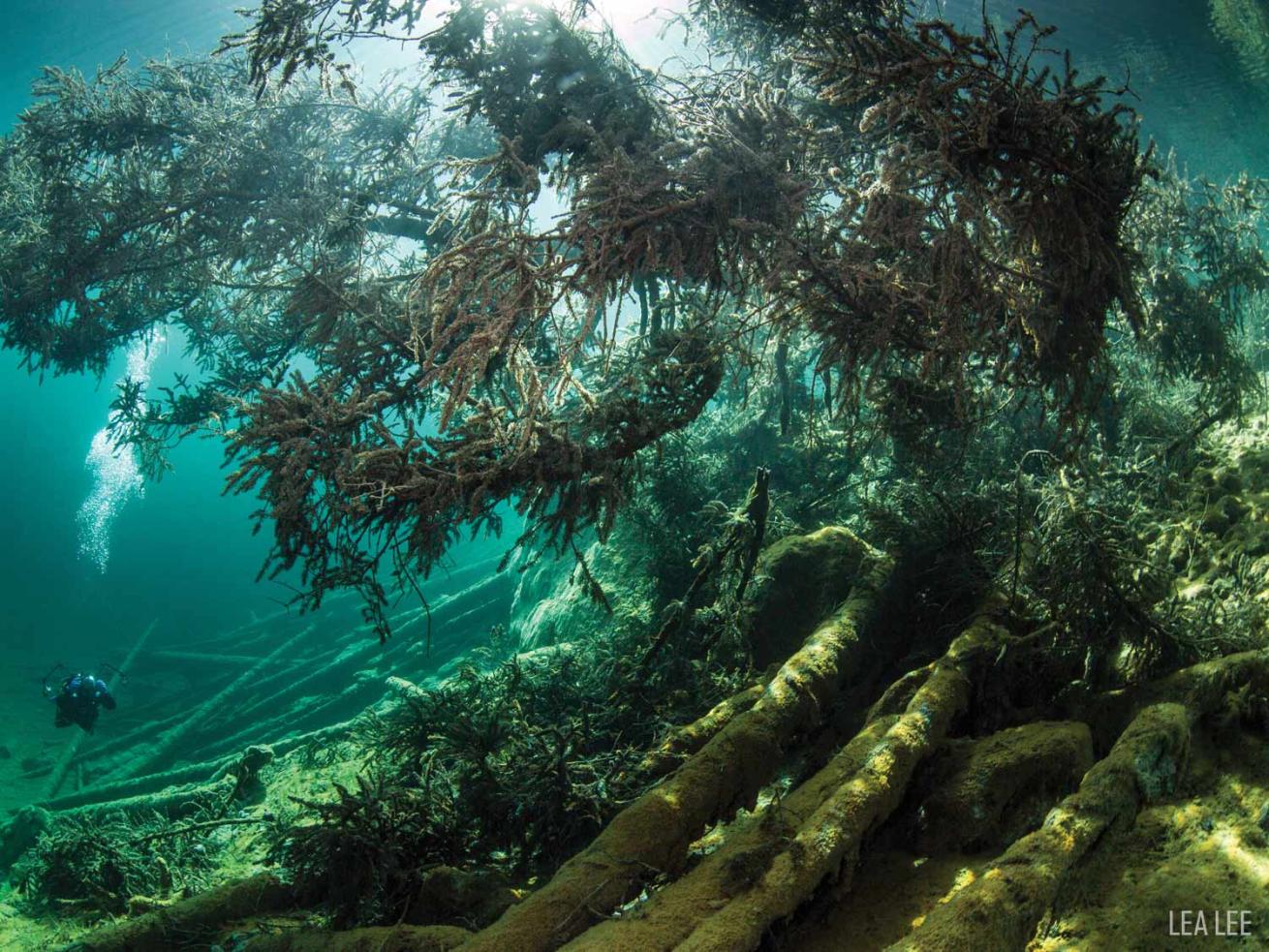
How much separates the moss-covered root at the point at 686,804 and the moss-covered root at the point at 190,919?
3625 millimetres

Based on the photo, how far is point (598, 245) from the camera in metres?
5.16

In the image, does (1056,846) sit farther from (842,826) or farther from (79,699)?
(79,699)

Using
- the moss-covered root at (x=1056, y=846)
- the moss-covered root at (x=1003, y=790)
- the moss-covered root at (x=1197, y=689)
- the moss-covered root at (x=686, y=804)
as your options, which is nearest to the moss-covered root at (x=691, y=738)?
the moss-covered root at (x=686, y=804)

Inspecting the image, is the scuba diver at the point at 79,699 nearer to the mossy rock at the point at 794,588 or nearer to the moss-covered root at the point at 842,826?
the mossy rock at the point at 794,588

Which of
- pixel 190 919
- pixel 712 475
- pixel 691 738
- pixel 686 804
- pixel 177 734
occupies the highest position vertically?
pixel 177 734

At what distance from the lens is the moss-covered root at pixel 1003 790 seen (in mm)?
4172

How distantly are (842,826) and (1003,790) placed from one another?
4.01ft

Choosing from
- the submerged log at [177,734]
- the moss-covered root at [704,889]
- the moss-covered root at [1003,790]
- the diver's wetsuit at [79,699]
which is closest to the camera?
the moss-covered root at [704,889]

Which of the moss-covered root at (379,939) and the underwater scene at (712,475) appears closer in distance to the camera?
the underwater scene at (712,475)

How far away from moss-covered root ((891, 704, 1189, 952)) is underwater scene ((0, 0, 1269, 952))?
27 millimetres

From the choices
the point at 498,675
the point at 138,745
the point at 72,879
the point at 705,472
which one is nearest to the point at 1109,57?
the point at 705,472

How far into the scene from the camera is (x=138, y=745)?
800 inches

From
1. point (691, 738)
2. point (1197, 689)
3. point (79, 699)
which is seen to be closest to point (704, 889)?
point (691, 738)

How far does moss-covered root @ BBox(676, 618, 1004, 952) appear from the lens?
3.36 m
